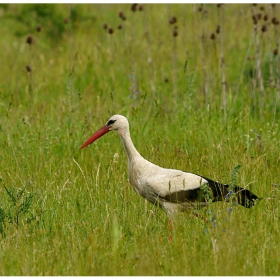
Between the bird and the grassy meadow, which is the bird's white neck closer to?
the bird

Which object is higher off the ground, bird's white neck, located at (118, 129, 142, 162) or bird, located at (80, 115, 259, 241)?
bird's white neck, located at (118, 129, 142, 162)

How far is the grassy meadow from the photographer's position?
13.3ft

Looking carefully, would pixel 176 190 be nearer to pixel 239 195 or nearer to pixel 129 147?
pixel 239 195

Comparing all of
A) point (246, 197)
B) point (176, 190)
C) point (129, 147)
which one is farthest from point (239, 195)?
point (129, 147)

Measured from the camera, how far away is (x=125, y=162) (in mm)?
6348

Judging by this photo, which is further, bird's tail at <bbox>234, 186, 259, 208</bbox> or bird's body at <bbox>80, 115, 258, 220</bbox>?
bird's body at <bbox>80, 115, 258, 220</bbox>

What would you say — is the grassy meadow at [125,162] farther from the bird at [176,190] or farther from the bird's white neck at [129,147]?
the bird's white neck at [129,147]

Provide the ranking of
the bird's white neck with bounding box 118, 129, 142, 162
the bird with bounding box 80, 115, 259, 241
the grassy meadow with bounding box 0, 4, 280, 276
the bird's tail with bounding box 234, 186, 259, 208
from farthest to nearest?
the bird's white neck with bounding box 118, 129, 142, 162, the bird with bounding box 80, 115, 259, 241, the bird's tail with bounding box 234, 186, 259, 208, the grassy meadow with bounding box 0, 4, 280, 276

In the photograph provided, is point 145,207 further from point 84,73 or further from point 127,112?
point 84,73

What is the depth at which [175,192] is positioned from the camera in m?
4.99

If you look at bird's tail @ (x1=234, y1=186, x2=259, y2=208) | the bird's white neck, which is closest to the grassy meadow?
bird's tail @ (x1=234, y1=186, x2=259, y2=208)

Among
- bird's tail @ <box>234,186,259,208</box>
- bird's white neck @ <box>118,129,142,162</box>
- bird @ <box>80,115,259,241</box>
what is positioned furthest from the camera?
bird's white neck @ <box>118,129,142,162</box>

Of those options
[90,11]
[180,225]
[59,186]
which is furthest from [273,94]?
[90,11]

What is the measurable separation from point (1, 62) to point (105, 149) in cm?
509
